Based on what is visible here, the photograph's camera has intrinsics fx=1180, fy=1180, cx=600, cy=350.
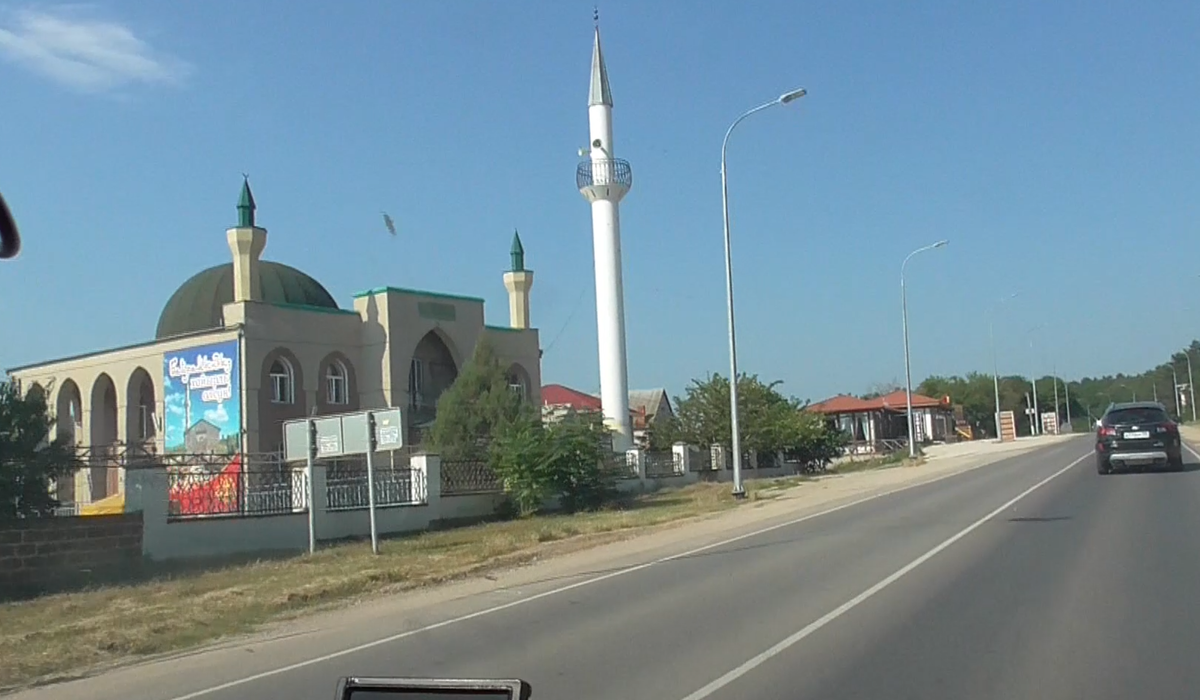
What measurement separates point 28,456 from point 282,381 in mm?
21503

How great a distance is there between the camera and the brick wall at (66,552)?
63.1ft

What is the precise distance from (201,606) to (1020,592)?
33.5 ft

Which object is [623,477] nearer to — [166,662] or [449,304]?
[449,304]

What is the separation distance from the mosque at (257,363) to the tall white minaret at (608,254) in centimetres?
425

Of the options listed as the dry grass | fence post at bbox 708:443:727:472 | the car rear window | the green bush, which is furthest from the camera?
fence post at bbox 708:443:727:472

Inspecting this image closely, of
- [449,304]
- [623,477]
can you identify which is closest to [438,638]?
[623,477]

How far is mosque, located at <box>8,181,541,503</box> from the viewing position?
40.7 m

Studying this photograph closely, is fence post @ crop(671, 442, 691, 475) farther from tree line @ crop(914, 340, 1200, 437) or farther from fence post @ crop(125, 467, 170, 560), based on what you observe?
tree line @ crop(914, 340, 1200, 437)

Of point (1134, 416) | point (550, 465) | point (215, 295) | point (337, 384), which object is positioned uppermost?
point (215, 295)

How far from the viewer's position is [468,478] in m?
32.6

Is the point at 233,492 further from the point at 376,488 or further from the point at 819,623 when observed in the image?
the point at 819,623

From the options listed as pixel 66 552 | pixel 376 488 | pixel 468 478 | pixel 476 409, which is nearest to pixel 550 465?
pixel 468 478

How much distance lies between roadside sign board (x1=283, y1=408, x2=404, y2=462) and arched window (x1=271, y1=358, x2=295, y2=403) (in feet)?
59.5

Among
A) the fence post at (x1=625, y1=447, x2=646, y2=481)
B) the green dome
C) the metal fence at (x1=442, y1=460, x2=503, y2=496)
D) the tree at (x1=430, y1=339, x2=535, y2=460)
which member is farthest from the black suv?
the green dome
